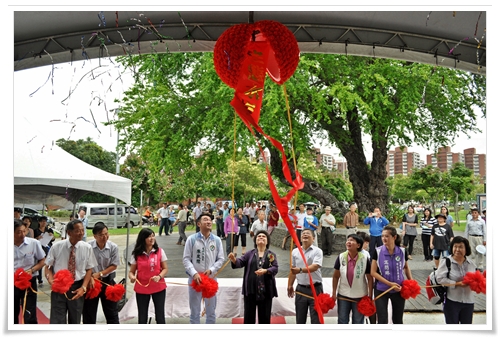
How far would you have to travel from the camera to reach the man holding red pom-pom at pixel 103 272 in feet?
12.6

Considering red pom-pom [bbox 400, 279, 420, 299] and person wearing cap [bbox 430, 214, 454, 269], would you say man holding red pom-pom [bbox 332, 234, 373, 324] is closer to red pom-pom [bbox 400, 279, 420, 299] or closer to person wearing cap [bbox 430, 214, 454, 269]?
red pom-pom [bbox 400, 279, 420, 299]

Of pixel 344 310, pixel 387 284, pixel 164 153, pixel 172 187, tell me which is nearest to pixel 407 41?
pixel 387 284

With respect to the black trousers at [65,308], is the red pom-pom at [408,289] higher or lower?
higher

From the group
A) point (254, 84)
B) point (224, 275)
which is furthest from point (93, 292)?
point (224, 275)

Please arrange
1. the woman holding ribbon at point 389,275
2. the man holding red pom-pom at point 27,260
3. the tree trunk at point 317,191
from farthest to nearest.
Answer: the tree trunk at point 317,191 < the man holding red pom-pom at point 27,260 < the woman holding ribbon at point 389,275

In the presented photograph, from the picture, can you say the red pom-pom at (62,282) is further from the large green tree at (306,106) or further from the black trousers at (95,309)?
the large green tree at (306,106)

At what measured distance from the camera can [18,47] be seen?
399 centimetres

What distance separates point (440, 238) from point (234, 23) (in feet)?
16.7

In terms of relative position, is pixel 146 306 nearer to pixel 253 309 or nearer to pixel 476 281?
pixel 253 309

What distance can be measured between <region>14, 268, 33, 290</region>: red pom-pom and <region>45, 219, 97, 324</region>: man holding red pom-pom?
19 cm

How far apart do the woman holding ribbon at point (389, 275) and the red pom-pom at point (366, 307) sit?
0.10m

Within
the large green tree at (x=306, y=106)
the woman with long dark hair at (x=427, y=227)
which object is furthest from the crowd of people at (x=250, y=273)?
the large green tree at (x=306, y=106)
